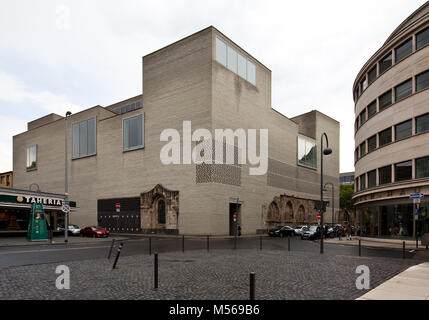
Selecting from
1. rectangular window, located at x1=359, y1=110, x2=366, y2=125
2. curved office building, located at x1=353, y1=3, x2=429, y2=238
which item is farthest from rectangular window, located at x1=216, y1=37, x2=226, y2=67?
rectangular window, located at x1=359, y1=110, x2=366, y2=125

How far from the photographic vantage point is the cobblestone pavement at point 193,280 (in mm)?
8797

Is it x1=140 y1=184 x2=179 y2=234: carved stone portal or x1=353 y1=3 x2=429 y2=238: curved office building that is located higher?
x1=353 y1=3 x2=429 y2=238: curved office building

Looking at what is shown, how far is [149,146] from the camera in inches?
1991

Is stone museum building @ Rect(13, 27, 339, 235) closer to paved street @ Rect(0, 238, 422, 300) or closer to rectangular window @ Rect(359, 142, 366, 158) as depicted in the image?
rectangular window @ Rect(359, 142, 366, 158)

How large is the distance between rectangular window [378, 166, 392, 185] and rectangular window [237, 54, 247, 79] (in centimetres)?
2412

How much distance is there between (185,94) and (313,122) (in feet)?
130

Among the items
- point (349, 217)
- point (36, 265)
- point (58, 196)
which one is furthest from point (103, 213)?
point (349, 217)

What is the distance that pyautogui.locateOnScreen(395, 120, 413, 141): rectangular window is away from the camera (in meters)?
31.6

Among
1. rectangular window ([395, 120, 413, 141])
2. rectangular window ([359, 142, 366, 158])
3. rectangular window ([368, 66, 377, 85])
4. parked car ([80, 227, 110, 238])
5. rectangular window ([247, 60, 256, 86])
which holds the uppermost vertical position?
rectangular window ([247, 60, 256, 86])

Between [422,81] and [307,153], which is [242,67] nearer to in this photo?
[422,81]

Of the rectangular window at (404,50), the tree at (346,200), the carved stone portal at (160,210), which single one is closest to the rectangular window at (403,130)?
the rectangular window at (404,50)

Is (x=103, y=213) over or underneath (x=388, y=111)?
underneath

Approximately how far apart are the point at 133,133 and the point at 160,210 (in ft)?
45.0
